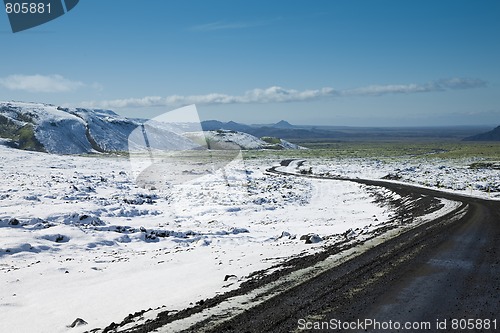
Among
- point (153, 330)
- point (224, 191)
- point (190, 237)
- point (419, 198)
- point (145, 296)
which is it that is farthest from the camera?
point (224, 191)

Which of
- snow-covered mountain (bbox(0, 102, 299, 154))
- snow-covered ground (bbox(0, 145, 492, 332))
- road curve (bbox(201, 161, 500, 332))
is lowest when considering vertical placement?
snow-covered ground (bbox(0, 145, 492, 332))

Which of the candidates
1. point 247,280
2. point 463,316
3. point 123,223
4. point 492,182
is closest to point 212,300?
point 247,280

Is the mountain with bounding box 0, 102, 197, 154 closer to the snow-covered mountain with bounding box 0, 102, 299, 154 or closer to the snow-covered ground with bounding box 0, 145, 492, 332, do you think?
the snow-covered mountain with bounding box 0, 102, 299, 154

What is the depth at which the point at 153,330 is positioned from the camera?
7.43m

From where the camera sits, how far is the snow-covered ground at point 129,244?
398 inches

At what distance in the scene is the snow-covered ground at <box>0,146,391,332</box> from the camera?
10.1 m

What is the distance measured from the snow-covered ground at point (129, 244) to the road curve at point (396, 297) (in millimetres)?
2363

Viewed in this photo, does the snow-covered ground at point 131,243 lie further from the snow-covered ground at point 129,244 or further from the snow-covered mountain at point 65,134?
→ the snow-covered mountain at point 65,134

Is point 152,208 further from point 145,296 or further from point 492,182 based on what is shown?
point 492,182

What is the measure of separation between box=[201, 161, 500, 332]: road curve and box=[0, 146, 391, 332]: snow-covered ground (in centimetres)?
236

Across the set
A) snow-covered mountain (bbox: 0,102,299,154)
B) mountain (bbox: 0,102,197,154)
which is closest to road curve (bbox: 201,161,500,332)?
snow-covered mountain (bbox: 0,102,299,154)

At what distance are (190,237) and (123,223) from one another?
5458mm

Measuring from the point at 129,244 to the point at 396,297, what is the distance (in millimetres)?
13665

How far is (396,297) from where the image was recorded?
28.3 ft
